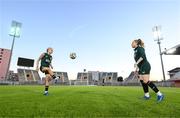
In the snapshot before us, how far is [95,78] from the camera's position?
104875 mm

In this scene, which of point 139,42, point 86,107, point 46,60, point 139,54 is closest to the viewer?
point 86,107

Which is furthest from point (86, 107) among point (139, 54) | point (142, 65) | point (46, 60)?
point (46, 60)

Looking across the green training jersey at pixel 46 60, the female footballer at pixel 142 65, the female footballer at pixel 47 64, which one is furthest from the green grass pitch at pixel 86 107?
the green training jersey at pixel 46 60

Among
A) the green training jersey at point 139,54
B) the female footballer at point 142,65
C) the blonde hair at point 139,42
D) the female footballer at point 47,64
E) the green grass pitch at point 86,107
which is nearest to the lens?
the green grass pitch at point 86,107

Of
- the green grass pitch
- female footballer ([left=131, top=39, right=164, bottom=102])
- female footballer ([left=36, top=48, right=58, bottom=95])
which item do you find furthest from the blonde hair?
female footballer ([left=36, top=48, right=58, bottom=95])

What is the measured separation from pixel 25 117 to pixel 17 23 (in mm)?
55462

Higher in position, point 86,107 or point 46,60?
point 46,60

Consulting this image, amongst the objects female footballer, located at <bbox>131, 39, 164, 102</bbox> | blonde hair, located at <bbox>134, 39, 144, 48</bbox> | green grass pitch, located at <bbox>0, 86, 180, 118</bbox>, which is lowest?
green grass pitch, located at <bbox>0, 86, 180, 118</bbox>

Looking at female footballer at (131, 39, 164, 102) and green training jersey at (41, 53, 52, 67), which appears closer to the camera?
female footballer at (131, 39, 164, 102)

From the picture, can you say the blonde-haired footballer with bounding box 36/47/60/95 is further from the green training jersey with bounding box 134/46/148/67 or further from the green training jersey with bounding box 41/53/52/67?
the green training jersey with bounding box 134/46/148/67

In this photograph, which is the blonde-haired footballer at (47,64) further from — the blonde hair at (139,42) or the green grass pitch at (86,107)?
the blonde hair at (139,42)

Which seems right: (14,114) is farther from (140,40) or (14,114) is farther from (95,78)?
(95,78)

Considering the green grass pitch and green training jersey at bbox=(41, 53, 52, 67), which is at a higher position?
green training jersey at bbox=(41, 53, 52, 67)

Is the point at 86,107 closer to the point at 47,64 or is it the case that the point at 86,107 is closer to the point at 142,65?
the point at 142,65
